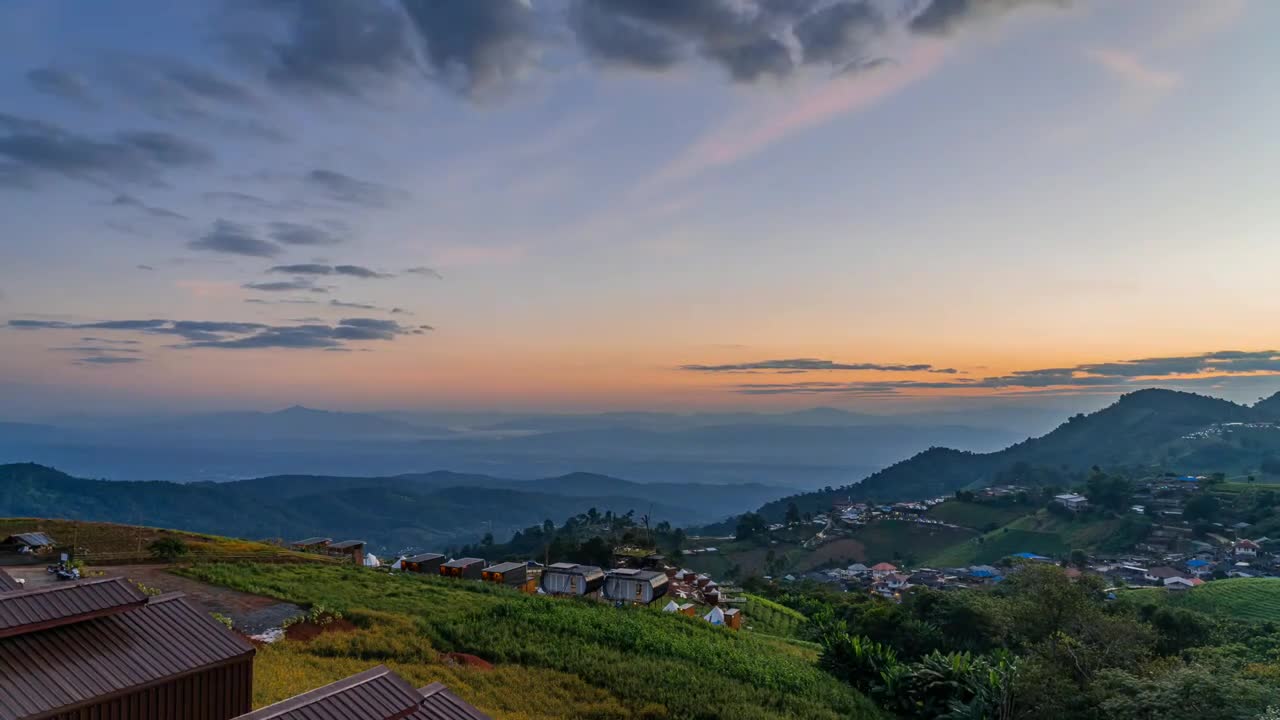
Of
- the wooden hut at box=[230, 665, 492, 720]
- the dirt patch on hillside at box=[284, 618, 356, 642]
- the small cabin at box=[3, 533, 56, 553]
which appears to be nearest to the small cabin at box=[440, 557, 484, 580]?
the dirt patch on hillside at box=[284, 618, 356, 642]

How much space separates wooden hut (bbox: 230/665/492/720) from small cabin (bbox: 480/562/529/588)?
30196 millimetres

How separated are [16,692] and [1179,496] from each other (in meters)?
157

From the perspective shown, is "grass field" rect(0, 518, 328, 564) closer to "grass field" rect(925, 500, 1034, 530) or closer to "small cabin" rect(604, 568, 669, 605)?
"small cabin" rect(604, 568, 669, 605)

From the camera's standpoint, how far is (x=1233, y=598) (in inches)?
2156

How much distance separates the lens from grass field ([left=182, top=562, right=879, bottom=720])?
1814cm

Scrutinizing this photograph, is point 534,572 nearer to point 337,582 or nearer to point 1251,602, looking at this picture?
point 337,582

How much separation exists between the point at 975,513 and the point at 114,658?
484 ft

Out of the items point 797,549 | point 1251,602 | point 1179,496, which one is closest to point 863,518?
point 797,549

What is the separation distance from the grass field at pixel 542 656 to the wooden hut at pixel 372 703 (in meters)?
8.32

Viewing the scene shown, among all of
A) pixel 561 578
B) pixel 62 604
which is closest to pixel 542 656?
pixel 62 604

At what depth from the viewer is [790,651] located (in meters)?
32.1

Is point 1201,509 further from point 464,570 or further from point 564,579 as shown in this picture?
point 464,570

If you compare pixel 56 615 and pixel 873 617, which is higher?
pixel 56 615

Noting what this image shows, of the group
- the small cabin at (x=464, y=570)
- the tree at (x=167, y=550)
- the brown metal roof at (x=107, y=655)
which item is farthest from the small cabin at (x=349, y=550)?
the brown metal roof at (x=107, y=655)
